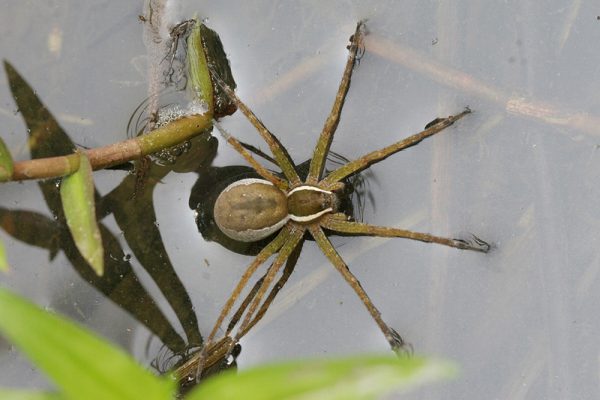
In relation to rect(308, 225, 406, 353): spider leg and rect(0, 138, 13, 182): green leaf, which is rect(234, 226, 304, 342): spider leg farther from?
rect(0, 138, 13, 182): green leaf

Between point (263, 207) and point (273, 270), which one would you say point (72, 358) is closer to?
point (263, 207)

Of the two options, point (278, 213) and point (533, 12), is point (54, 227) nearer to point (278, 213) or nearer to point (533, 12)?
point (278, 213)

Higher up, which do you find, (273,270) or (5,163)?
(5,163)

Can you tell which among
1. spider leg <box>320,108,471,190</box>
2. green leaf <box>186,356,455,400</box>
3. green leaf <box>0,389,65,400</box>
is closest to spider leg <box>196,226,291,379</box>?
spider leg <box>320,108,471,190</box>

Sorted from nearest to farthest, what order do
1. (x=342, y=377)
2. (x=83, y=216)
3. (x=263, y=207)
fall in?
(x=342, y=377) → (x=83, y=216) → (x=263, y=207)

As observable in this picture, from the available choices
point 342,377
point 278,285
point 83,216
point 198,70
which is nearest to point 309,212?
point 278,285

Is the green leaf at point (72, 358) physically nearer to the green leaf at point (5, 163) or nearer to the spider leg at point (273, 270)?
the green leaf at point (5, 163)

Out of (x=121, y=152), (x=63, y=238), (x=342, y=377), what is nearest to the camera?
(x=342, y=377)

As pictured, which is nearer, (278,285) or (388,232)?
(388,232)
